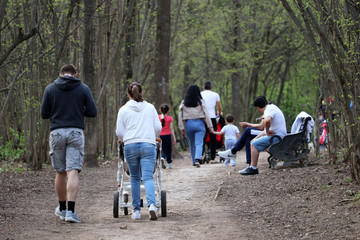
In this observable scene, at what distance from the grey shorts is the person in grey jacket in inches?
285

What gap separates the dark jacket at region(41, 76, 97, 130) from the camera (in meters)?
7.90

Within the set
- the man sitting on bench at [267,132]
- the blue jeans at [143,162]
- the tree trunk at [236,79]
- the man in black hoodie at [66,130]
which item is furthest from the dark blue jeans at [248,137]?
the tree trunk at [236,79]

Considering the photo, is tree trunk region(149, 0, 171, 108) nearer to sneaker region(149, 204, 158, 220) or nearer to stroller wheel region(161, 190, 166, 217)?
stroller wheel region(161, 190, 166, 217)

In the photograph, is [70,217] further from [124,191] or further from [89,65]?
[89,65]

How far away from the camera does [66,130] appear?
309 inches

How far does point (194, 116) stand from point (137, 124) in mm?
7170

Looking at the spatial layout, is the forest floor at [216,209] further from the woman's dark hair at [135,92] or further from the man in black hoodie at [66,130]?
the woman's dark hair at [135,92]

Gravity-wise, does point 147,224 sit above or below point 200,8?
below

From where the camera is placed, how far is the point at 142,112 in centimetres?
804

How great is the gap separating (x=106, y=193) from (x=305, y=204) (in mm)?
4377

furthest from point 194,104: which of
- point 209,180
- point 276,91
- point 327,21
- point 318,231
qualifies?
point 276,91

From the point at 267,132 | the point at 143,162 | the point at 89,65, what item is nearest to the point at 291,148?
the point at 267,132

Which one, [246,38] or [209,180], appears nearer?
[209,180]

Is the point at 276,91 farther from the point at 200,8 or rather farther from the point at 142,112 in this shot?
the point at 142,112
